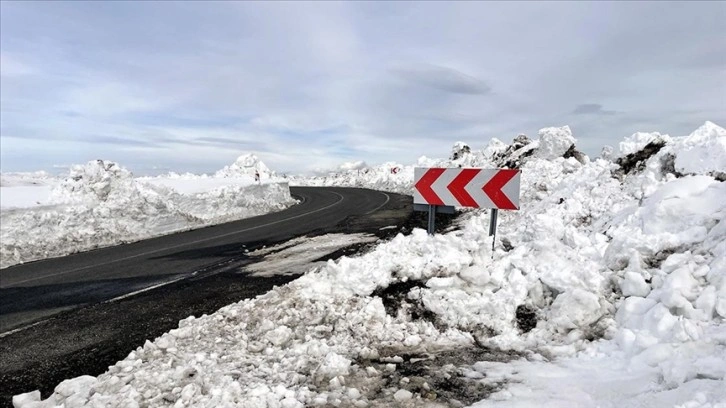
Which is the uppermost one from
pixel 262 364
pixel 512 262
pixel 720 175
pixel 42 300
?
pixel 720 175

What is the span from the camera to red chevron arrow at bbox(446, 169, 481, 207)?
21.7ft

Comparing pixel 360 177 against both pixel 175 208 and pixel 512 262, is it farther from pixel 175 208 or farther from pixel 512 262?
pixel 512 262

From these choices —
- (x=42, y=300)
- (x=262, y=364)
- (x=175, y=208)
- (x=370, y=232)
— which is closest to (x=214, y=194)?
(x=175, y=208)

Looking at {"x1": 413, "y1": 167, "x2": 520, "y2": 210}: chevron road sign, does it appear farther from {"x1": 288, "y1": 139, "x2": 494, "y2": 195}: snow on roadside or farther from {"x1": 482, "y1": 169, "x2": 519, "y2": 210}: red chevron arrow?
{"x1": 288, "y1": 139, "x2": 494, "y2": 195}: snow on roadside

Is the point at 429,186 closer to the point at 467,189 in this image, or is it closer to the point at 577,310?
the point at 467,189

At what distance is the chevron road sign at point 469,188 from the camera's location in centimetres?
641

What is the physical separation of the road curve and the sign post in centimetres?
583

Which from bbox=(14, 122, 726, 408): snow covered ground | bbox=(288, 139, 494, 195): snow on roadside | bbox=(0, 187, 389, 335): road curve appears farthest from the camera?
bbox=(288, 139, 494, 195): snow on roadside

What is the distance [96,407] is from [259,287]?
14.3 feet

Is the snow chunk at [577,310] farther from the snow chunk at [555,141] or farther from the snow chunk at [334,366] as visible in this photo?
the snow chunk at [555,141]

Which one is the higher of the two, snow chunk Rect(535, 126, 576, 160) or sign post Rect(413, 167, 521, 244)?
snow chunk Rect(535, 126, 576, 160)

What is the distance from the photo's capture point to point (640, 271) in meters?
4.76

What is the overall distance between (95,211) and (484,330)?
15.9m

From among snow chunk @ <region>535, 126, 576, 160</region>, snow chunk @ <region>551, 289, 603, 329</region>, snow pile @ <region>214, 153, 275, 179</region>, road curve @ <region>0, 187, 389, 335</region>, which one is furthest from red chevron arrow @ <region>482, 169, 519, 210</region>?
snow pile @ <region>214, 153, 275, 179</region>
